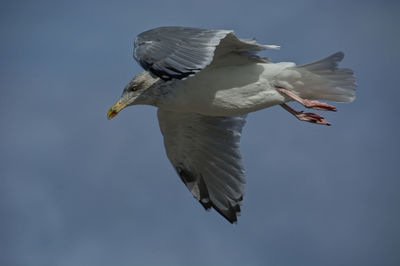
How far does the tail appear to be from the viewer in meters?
7.66

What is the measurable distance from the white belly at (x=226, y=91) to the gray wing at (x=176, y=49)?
0.48 meters

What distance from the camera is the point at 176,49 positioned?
6.63 metres

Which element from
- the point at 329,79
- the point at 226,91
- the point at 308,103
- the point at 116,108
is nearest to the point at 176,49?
the point at 226,91

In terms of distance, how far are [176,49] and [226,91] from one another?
1044 millimetres

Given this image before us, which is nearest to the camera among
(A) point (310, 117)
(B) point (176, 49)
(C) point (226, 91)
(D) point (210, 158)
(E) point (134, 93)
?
(B) point (176, 49)

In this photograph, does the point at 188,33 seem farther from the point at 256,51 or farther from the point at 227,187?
the point at 227,187

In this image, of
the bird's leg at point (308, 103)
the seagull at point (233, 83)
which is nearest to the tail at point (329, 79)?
the seagull at point (233, 83)

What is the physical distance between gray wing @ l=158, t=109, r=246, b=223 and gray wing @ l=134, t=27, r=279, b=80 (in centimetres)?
180

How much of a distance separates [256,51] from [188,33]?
0.96 metres

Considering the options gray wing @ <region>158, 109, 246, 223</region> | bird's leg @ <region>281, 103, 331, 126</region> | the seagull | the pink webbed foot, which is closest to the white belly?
the seagull

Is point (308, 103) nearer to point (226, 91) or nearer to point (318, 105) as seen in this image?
point (318, 105)

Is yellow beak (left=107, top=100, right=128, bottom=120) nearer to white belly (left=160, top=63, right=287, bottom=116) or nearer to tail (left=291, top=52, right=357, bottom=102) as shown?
white belly (left=160, top=63, right=287, bottom=116)

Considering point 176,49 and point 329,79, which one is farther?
point 329,79

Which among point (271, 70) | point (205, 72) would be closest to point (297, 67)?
point (271, 70)
